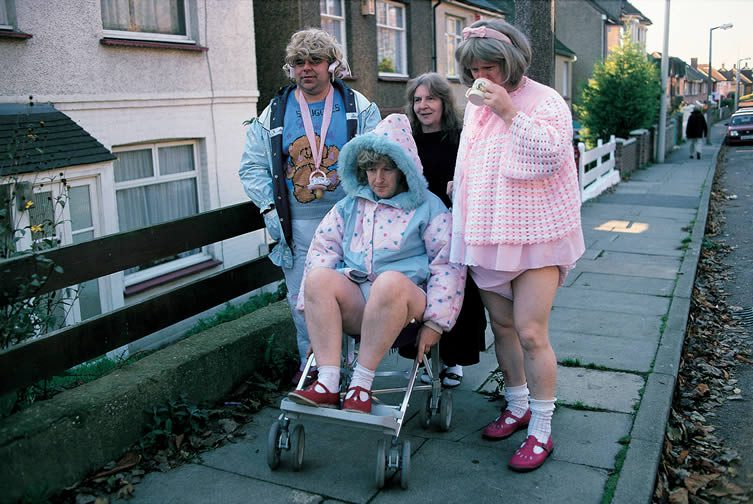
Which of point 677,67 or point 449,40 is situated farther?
point 677,67

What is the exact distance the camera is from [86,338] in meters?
3.57

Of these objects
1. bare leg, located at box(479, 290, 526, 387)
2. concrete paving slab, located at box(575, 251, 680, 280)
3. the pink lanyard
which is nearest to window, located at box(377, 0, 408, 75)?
concrete paving slab, located at box(575, 251, 680, 280)

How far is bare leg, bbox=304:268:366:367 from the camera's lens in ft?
11.3

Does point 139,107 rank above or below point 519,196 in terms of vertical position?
above

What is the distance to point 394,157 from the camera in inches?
143

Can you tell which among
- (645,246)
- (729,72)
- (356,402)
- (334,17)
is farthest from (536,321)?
(729,72)

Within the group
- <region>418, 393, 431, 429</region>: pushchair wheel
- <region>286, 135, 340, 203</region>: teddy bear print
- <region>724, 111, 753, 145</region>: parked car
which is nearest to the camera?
<region>418, 393, 431, 429</region>: pushchair wheel

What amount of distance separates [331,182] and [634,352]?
2640 millimetres

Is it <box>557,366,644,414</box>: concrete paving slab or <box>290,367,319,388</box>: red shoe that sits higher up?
<box>290,367,319,388</box>: red shoe

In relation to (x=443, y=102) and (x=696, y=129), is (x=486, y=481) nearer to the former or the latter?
(x=443, y=102)

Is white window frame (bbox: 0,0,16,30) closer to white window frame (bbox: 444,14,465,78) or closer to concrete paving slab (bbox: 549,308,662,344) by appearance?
concrete paving slab (bbox: 549,308,662,344)

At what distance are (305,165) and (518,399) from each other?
1.73 metres

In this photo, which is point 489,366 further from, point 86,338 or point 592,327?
A: point 86,338

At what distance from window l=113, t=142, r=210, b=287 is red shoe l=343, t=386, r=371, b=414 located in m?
6.33
